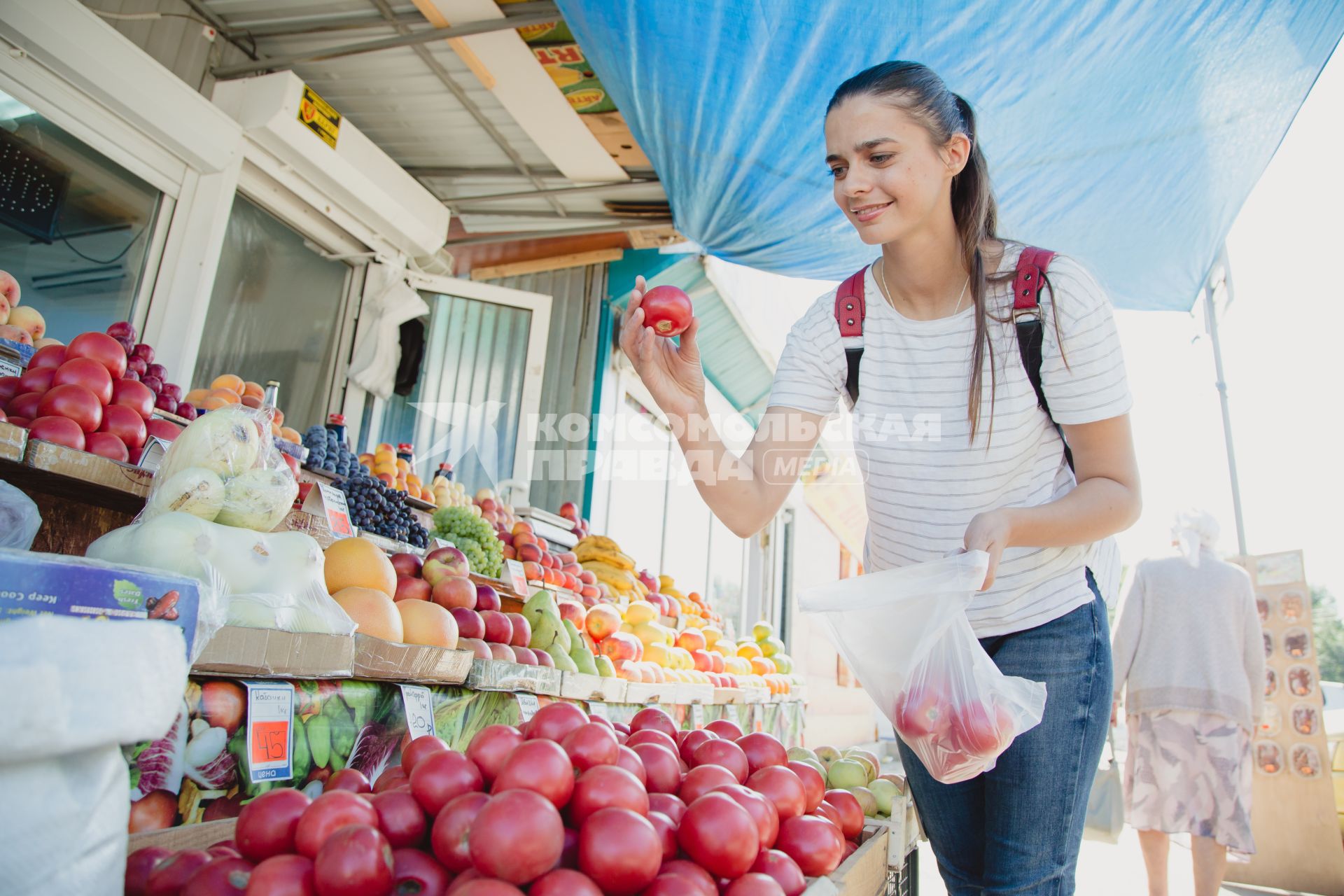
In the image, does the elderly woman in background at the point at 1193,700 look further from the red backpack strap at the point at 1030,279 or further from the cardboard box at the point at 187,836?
the cardboard box at the point at 187,836

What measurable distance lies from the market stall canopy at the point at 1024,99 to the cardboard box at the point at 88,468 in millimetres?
2430

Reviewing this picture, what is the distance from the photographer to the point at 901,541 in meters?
1.62

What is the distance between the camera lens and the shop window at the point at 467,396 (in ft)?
19.6

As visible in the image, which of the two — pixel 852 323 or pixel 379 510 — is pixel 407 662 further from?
pixel 379 510

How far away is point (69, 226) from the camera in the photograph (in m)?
4.08

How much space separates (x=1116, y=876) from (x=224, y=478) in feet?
18.0

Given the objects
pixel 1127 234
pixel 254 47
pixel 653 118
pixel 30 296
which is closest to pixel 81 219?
pixel 30 296

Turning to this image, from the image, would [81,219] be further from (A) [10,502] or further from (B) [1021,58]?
(B) [1021,58]

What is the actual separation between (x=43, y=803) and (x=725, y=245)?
4.34 metres

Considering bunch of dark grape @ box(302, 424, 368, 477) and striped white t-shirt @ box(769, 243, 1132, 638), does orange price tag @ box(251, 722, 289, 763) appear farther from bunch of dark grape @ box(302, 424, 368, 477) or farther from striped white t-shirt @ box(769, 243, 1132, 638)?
bunch of dark grape @ box(302, 424, 368, 477)

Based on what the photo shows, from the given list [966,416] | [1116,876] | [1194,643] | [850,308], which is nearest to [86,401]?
[850,308]

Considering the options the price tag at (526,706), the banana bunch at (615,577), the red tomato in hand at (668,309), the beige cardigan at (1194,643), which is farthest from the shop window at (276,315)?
the beige cardigan at (1194,643)

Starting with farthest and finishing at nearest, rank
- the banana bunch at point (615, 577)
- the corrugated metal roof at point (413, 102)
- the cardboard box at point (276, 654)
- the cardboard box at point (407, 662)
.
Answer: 1. the banana bunch at point (615, 577)
2. the corrugated metal roof at point (413, 102)
3. the cardboard box at point (407, 662)
4. the cardboard box at point (276, 654)

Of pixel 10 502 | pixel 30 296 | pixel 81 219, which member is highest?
pixel 81 219
